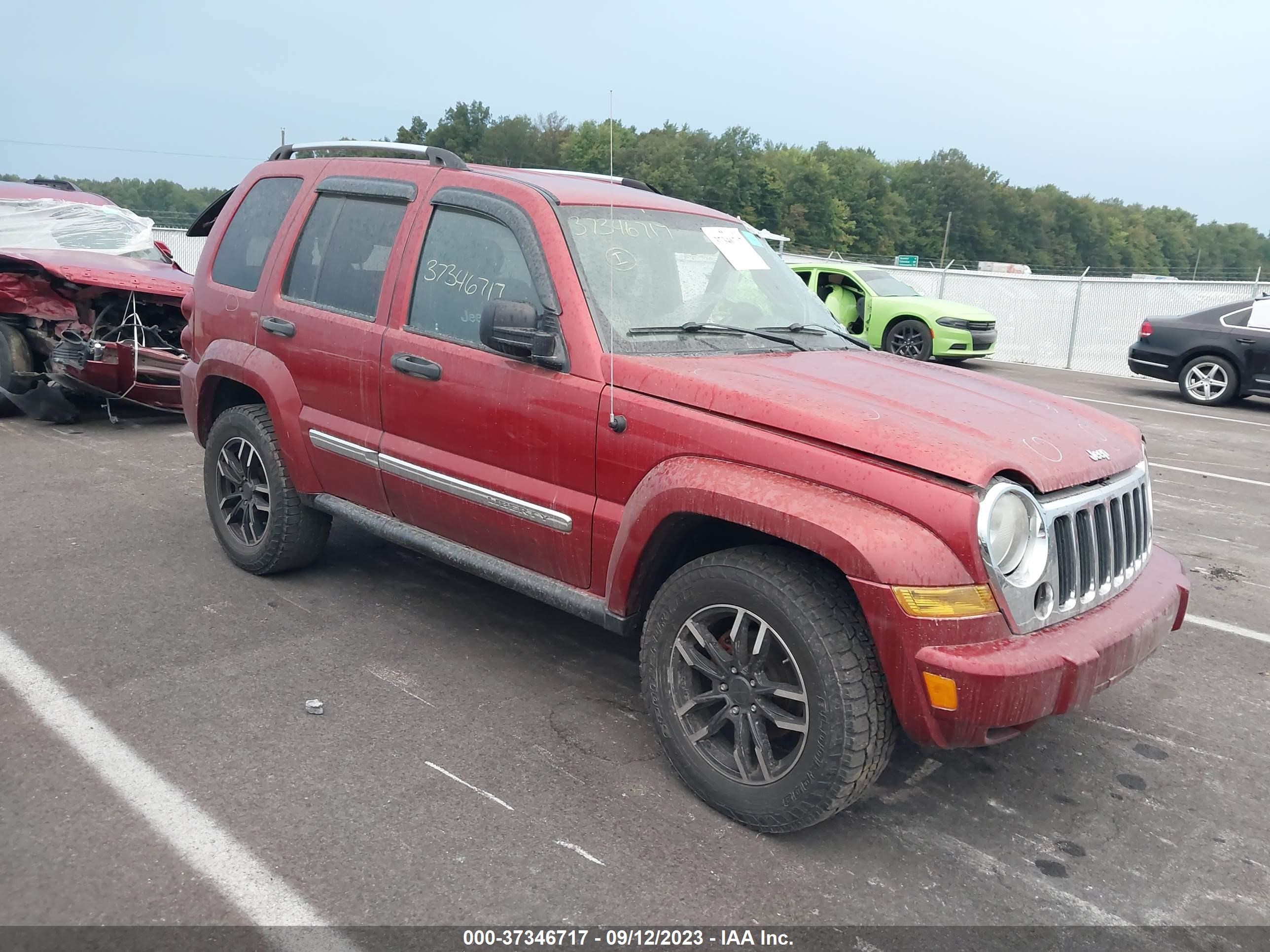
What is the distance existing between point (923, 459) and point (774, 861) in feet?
4.17

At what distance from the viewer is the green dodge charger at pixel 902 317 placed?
15586 mm

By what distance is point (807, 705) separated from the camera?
2891 mm

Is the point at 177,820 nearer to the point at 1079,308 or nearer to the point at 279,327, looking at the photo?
the point at 279,327

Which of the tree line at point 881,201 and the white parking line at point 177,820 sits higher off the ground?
the tree line at point 881,201

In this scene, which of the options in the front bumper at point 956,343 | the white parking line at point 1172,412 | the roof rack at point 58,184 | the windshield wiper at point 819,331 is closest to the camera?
the windshield wiper at point 819,331

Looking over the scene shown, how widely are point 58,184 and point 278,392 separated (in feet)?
29.4

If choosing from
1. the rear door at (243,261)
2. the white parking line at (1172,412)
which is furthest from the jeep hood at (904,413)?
the white parking line at (1172,412)

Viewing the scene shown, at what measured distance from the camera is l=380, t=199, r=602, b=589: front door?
3.53 meters

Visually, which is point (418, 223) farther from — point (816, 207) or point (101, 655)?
point (816, 207)

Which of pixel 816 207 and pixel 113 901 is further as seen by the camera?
pixel 816 207

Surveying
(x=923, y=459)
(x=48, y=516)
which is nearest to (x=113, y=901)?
(x=923, y=459)

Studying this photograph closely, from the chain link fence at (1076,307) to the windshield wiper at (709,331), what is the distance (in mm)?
14552

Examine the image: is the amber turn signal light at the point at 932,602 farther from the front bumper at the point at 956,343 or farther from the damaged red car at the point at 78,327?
the front bumper at the point at 956,343

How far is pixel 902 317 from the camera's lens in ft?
52.3
